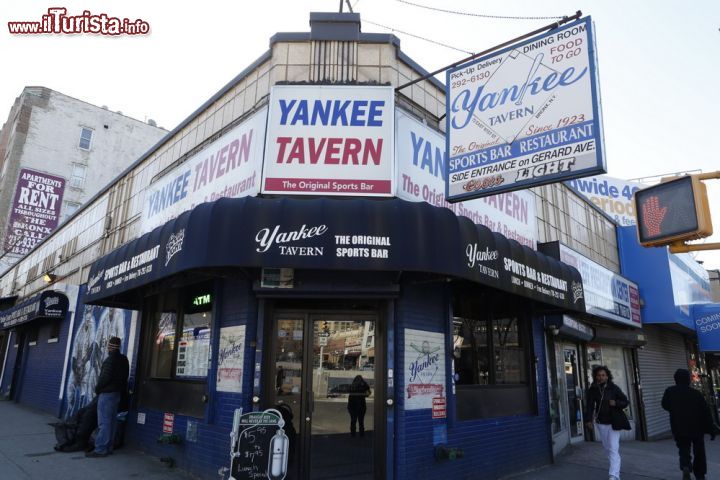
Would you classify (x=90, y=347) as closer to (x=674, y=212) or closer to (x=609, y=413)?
(x=609, y=413)

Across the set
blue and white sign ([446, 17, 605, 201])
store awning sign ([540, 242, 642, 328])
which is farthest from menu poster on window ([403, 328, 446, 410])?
store awning sign ([540, 242, 642, 328])

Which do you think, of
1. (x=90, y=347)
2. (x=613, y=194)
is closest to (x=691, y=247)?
(x=90, y=347)

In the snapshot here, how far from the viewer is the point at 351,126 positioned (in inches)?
273

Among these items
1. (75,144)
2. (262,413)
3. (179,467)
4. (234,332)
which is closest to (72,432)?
(179,467)

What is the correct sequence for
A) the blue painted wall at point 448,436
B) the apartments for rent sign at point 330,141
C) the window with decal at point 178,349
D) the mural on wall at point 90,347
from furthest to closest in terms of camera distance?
1. the mural on wall at point 90,347
2. the window with decal at point 178,349
3. the apartments for rent sign at point 330,141
4. the blue painted wall at point 448,436

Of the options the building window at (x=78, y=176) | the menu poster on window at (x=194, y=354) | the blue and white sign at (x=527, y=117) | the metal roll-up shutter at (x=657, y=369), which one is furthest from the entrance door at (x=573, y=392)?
the building window at (x=78, y=176)

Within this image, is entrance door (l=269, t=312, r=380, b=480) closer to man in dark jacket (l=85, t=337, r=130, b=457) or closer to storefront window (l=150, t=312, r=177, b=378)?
storefront window (l=150, t=312, r=177, b=378)

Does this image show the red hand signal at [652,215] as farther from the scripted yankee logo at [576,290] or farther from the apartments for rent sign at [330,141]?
the scripted yankee logo at [576,290]

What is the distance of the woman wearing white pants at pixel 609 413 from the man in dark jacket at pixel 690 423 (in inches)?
32.1

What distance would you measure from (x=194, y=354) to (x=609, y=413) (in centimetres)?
672

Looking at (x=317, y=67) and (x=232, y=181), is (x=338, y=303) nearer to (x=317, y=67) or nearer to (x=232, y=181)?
(x=232, y=181)

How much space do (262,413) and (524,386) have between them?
5.31m

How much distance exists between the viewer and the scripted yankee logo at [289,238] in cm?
548

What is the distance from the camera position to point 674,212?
16.1ft
